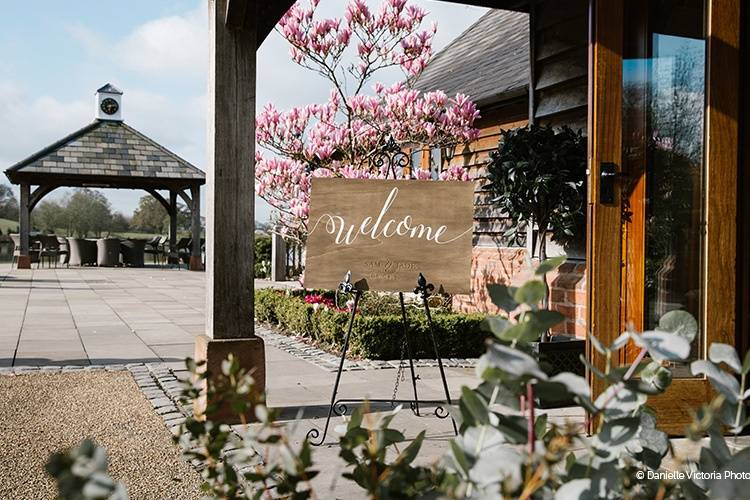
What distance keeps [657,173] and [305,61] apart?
4.52 meters

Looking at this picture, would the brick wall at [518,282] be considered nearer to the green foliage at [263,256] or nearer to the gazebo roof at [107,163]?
the green foliage at [263,256]

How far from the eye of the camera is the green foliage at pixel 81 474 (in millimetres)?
565

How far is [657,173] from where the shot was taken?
3.61 m

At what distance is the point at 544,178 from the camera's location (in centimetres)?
511

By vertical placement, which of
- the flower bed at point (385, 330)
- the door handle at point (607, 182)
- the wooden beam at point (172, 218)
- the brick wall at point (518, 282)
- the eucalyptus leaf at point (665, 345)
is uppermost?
the wooden beam at point (172, 218)

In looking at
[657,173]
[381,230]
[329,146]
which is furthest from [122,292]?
[657,173]

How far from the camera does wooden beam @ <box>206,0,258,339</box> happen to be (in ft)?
12.0

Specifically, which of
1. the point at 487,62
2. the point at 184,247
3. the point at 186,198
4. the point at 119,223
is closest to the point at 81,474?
the point at 487,62

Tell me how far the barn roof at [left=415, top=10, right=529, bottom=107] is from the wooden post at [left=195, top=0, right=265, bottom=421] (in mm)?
3585

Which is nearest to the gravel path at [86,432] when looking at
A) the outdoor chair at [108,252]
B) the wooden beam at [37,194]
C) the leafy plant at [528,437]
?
the leafy plant at [528,437]

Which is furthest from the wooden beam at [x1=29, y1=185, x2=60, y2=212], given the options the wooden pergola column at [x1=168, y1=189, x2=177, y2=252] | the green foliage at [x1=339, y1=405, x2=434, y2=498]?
the green foliage at [x1=339, y1=405, x2=434, y2=498]

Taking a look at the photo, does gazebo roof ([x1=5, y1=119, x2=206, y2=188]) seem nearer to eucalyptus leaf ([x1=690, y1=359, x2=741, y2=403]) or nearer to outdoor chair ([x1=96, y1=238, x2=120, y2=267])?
outdoor chair ([x1=96, y1=238, x2=120, y2=267])

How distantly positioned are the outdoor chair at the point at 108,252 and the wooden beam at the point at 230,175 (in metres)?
18.9

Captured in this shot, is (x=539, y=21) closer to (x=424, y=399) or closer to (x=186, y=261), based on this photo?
(x=424, y=399)
